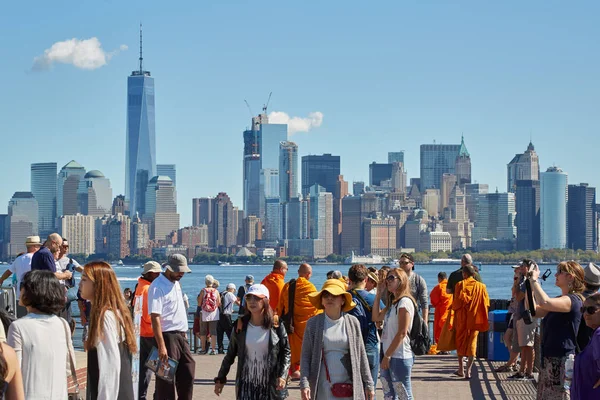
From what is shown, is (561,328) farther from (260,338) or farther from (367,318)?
(260,338)

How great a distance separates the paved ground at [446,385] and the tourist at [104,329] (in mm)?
4173

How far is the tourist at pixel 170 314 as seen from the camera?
10.1 meters

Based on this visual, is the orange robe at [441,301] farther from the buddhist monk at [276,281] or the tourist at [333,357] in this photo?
the tourist at [333,357]

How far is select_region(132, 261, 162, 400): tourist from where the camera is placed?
10781 millimetres

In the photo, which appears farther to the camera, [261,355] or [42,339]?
[261,355]

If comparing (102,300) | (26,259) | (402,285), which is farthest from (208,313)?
(102,300)

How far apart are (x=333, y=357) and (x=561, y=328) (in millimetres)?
1898

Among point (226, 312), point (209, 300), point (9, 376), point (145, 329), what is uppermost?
point (9, 376)

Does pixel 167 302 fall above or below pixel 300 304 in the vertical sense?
above

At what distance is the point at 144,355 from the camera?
11.0m

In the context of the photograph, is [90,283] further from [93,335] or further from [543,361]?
[543,361]

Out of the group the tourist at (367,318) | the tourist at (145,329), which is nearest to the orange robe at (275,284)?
the tourist at (145,329)

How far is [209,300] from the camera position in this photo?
21234 millimetres

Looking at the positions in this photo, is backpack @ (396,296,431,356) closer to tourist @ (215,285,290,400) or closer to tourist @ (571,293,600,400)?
tourist @ (215,285,290,400)
